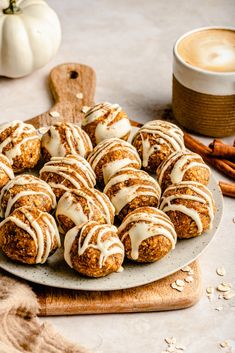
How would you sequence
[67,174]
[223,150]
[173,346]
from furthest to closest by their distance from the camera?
[223,150]
[67,174]
[173,346]

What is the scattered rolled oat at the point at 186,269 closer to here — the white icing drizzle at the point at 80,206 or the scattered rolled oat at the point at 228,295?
the scattered rolled oat at the point at 228,295

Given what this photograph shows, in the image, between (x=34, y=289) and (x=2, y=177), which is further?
(x=2, y=177)

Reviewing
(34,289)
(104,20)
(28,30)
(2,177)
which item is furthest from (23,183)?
(104,20)

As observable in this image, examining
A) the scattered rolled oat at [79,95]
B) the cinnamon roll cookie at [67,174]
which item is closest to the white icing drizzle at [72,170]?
the cinnamon roll cookie at [67,174]

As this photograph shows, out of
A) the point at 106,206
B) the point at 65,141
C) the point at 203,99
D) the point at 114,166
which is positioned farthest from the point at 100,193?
the point at 203,99

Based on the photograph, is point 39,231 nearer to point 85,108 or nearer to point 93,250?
point 93,250

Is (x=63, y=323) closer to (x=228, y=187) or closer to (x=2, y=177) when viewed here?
(x=2, y=177)
